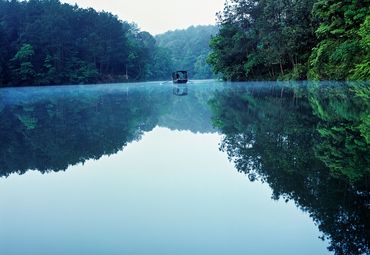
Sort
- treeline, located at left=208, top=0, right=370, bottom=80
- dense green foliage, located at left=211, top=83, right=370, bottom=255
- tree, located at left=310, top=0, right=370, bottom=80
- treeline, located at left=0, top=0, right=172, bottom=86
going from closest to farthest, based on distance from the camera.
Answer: dense green foliage, located at left=211, top=83, right=370, bottom=255
tree, located at left=310, top=0, right=370, bottom=80
treeline, located at left=208, top=0, right=370, bottom=80
treeline, located at left=0, top=0, right=172, bottom=86

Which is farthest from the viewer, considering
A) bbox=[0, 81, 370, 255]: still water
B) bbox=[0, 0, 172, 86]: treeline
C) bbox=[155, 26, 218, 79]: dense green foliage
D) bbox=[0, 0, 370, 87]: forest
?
bbox=[155, 26, 218, 79]: dense green foliage

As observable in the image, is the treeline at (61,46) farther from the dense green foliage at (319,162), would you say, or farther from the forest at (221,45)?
the dense green foliage at (319,162)

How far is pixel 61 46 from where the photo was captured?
65.8 m

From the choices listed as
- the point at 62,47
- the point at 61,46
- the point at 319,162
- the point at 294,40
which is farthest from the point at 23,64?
the point at 319,162

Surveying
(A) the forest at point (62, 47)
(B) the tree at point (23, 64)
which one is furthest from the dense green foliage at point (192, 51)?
(B) the tree at point (23, 64)

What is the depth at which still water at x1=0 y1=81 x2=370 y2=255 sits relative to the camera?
307 centimetres

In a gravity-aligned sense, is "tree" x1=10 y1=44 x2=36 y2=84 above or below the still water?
above

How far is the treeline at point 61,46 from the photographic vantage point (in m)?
59.6

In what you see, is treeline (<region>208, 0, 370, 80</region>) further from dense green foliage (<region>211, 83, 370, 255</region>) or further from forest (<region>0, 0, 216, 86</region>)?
forest (<region>0, 0, 216, 86</region>)

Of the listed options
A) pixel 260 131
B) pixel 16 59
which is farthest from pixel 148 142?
pixel 16 59

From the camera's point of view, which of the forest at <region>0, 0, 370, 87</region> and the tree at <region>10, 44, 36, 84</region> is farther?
the tree at <region>10, 44, 36, 84</region>

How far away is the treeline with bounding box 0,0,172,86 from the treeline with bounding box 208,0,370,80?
25120mm

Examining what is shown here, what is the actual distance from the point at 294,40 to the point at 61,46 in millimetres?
39336

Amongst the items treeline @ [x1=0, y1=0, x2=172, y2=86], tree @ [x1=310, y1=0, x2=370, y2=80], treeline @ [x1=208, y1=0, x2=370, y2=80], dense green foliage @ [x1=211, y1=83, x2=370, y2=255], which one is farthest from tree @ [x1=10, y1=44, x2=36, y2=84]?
dense green foliage @ [x1=211, y1=83, x2=370, y2=255]
